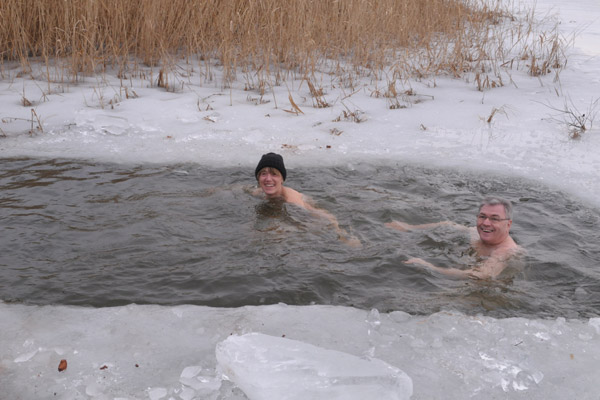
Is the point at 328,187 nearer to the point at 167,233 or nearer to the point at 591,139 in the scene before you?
the point at 167,233

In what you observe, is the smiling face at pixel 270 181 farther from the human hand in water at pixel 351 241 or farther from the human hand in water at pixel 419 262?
the human hand in water at pixel 419 262

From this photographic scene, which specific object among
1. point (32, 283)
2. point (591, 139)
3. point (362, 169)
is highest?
point (591, 139)

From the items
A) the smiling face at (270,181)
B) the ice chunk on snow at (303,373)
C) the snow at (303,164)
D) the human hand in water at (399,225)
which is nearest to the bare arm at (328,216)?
the smiling face at (270,181)

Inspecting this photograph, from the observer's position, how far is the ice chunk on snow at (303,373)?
271 cm

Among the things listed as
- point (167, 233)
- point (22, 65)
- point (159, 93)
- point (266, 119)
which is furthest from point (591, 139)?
point (22, 65)

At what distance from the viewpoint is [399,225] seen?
5.04 m

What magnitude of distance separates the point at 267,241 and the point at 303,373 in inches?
76.3

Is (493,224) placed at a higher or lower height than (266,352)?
higher

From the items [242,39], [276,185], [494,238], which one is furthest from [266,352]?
[242,39]

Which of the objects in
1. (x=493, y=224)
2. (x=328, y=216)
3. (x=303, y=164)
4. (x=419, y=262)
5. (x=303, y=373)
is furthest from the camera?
(x=303, y=164)

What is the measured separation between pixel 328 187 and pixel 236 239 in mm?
1354

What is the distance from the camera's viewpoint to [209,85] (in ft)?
26.2

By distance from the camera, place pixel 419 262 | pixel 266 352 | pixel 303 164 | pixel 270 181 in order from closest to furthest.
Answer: pixel 266 352 < pixel 419 262 < pixel 270 181 < pixel 303 164

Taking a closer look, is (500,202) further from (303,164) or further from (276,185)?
(303,164)
